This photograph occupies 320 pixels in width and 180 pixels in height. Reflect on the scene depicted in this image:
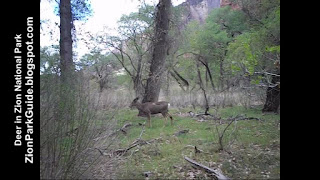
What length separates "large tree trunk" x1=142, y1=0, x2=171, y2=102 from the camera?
880cm

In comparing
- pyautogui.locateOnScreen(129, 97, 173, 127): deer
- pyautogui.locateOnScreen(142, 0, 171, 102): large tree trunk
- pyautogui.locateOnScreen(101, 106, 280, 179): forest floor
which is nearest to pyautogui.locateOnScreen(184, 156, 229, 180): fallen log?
pyautogui.locateOnScreen(101, 106, 280, 179): forest floor

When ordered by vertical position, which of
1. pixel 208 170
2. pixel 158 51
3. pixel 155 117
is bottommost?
pixel 208 170

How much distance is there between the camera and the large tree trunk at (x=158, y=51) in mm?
8805

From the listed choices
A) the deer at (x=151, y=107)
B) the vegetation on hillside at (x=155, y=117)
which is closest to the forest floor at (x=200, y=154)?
the vegetation on hillside at (x=155, y=117)

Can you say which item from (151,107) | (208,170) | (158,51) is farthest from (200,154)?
(158,51)

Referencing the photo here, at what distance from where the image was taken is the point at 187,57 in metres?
16.0

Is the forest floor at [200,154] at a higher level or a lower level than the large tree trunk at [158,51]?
lower

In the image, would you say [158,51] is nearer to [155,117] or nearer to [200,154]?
[155,117]

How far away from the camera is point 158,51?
912cm

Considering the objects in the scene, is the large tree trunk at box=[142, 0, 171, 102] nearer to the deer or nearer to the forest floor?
the deer

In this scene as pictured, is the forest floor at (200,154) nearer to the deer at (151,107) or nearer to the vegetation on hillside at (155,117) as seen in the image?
the vegetation on hillside at (155,117)
